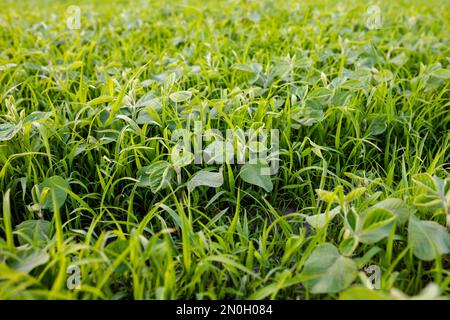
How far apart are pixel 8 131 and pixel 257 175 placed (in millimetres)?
1010

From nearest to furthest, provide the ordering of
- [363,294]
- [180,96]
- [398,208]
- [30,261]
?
1. [363,294]
2. [30,261]
3. [398,208]
4. [180,96]

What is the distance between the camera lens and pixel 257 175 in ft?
5.22

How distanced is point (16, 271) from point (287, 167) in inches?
42.6

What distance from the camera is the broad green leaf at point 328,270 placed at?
1.18 meters

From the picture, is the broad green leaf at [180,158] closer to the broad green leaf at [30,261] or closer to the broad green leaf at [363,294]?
the broad green leaf at [30,261]

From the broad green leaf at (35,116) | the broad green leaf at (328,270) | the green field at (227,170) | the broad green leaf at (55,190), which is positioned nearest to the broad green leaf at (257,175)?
the green field at (227,170)

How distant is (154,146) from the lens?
181 cm

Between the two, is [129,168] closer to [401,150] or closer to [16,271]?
[16,271]

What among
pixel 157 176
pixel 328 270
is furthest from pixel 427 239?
pixel 157 176

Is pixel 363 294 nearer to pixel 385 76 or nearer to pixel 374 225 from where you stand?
A: pixel 374 225

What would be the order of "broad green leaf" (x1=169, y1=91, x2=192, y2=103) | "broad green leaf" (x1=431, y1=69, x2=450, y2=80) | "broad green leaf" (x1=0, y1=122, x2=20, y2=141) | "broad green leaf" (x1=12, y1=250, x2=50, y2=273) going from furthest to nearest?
"broad green leaf" (x1=431, y1=69, x2=450, y2=80)
"broad green leaf" (x1=169, y1=91, x2=192, y2=103)
"broad green leaf" (x1=0, y1=122, x2=20, y2=141)
"broad green leaf" (x1=12, y1=250, x2=50, y2=273)

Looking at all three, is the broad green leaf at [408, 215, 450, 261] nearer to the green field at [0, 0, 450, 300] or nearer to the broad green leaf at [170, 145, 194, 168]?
the green field at [0, 0, 450, 300]

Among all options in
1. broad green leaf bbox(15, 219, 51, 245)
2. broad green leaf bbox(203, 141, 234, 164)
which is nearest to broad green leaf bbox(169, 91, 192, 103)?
broad green leaf bbox(203, 141, 234, 164)

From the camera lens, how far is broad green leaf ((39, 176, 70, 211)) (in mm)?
1498
